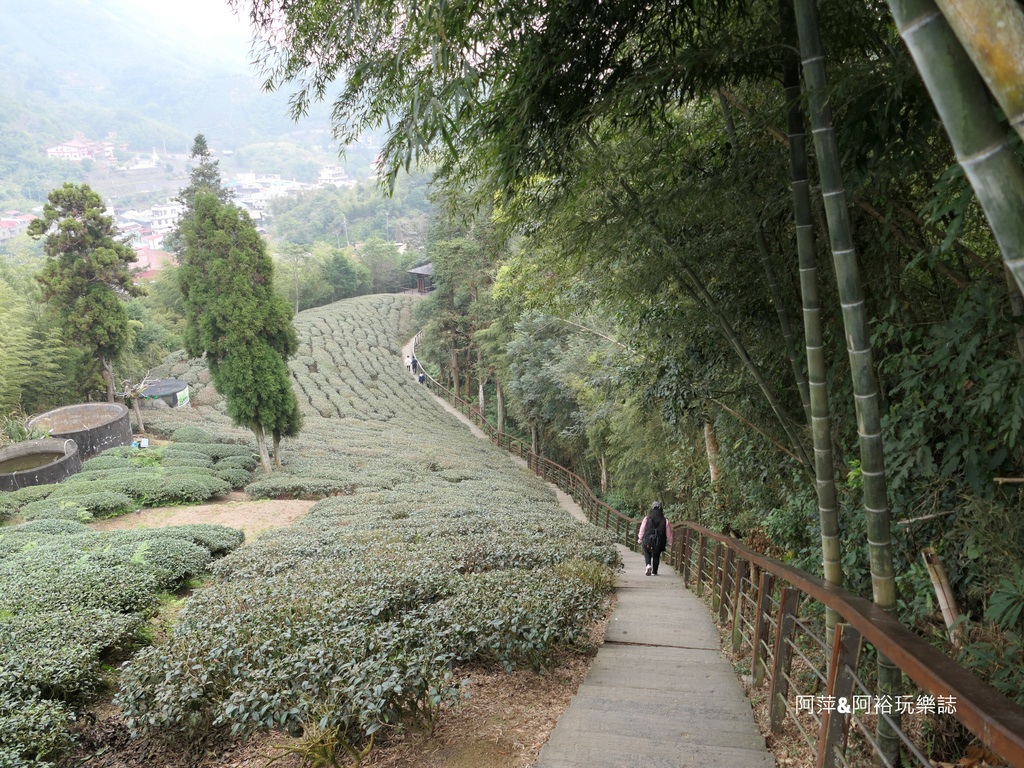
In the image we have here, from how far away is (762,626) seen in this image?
3.07m

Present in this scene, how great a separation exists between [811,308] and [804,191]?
44 cm

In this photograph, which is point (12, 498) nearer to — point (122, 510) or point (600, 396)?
point (122, 510)

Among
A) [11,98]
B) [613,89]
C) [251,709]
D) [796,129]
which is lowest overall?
[251,709]

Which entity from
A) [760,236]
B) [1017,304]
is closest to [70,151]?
[760,236]

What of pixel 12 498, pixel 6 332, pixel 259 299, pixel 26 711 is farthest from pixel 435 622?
pixel 6 332

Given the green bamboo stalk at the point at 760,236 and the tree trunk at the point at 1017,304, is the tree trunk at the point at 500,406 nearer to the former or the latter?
the green bamboo stalk at the point at 760,236

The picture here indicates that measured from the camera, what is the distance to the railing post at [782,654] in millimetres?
2561

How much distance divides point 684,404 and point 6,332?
66.1 feet

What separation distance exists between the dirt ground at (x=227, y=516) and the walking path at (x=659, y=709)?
664 cm

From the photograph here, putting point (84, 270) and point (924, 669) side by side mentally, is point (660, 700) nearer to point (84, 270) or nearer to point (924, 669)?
point (924, 669)

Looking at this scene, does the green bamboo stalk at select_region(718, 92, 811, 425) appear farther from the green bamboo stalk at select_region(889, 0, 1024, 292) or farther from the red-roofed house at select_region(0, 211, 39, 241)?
the red-roofed house at select_region(0, 211, 39, 241)

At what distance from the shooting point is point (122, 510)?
388 inches

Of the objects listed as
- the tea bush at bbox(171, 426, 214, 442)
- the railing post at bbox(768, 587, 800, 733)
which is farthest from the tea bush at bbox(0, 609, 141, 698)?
the tea bush at bbox(171, 426, 214, 442)

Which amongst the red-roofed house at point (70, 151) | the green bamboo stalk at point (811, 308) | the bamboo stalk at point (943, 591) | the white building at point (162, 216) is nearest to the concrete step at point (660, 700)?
the green bamboo stalk at point (811, 308)
